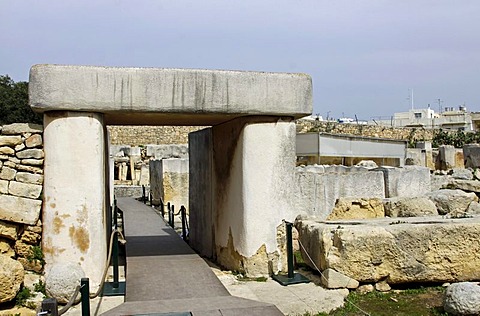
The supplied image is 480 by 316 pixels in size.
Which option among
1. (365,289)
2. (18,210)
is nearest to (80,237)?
(18,210)

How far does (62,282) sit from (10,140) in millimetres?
2253

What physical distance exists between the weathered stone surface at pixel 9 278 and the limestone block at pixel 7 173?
53.6 inches

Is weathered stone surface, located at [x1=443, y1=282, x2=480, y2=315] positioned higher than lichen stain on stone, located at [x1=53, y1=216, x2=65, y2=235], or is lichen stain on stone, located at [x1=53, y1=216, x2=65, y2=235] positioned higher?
lichen stain on stone, located at [x1=53, y1=216, x2=65, y2=235]

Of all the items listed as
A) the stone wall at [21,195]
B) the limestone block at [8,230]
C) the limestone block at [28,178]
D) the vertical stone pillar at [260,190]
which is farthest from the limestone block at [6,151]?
the vertical stone pillar at [260,190]

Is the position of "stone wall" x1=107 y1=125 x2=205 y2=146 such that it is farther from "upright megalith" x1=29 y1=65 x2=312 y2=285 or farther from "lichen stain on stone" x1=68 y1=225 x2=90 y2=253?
"lichen stain on stone" x1=68 y1=225 x2=90 y2=253

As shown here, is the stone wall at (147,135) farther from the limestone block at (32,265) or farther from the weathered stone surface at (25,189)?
the limestone block at (32,265)

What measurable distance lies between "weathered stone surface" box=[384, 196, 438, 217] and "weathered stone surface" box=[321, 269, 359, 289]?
2920 mm

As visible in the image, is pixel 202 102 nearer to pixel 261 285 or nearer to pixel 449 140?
pixel 261 285

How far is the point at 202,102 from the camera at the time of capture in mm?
8188

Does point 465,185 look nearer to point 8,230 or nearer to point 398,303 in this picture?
point 398,303

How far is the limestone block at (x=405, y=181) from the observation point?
12148mm

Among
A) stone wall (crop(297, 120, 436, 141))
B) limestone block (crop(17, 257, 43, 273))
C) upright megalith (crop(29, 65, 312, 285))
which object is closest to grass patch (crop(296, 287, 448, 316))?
upright megalith (crop(29, 65, 312, 285))

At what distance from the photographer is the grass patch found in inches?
267

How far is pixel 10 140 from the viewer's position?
762 centimetres
